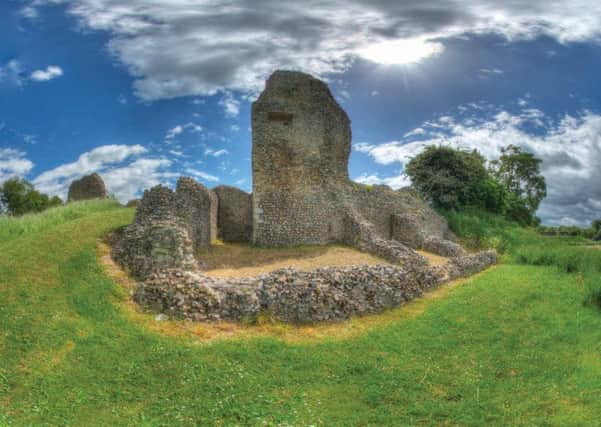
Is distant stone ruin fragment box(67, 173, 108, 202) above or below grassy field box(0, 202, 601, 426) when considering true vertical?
above

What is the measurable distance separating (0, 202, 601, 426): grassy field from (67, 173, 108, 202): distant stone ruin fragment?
50.8 feet

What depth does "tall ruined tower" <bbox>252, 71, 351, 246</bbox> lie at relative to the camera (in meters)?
20.6

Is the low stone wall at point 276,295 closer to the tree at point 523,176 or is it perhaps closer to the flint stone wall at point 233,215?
the flint stone wall at point 233,215

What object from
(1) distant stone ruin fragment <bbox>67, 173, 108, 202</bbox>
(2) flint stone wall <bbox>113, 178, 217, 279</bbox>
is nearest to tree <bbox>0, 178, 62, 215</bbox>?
(1) distant stone ruin fragment <bbox>67, 173, 108, 202</bbox>

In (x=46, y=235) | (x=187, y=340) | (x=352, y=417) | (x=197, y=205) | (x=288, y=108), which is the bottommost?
(x=352, y=417)

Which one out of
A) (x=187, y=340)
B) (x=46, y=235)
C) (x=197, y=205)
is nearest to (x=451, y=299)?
(x=187, y=340)

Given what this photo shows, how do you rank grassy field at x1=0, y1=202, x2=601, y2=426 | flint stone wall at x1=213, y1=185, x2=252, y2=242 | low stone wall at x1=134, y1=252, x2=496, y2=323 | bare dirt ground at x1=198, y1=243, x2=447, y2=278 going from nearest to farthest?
grassy field at x1=0, y1=202, x2=601, y2=426, low stone wall at x1=134, y1=252, x2=496, y2=323, bare dirt ground at x1=198, y1=243, x2=447, y2=278, flint stone wall at x1=213, y1=185, x2=252, y2=242

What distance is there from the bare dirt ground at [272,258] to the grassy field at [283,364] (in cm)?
442

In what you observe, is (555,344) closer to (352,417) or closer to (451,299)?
(451,299)

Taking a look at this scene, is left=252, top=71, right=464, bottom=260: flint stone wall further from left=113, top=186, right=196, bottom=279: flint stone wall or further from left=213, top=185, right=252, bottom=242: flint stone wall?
left=113, top=186, right=196, bottom=279: flint stone wall

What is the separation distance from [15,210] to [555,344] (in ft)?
132

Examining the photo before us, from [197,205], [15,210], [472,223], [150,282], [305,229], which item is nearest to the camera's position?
[150,282]

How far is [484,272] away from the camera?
18828 mm

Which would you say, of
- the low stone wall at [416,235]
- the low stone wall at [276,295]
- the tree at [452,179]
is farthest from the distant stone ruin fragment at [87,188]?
the tree at [452,179]
